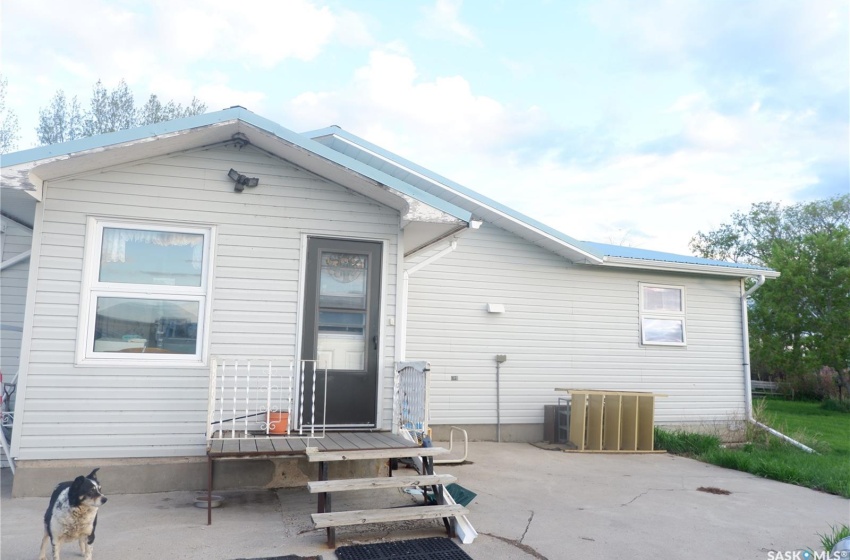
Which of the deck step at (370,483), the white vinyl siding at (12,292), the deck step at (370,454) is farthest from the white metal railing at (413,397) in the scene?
the white vinyl siding at (12,292)

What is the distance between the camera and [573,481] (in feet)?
21.1

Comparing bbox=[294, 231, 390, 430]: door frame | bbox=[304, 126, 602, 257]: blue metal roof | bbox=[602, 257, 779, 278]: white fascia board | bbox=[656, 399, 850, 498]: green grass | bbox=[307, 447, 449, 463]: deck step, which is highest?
bbox=[304, 126, 602, 257]: blue metal roof

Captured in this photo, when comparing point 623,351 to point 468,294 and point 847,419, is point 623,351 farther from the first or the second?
point 847,419

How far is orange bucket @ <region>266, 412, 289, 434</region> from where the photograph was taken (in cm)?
527

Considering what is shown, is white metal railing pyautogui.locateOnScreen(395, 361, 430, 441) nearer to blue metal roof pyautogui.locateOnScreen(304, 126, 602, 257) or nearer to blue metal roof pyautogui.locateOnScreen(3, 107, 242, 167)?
blue metal roof pyautogui.locateOnScreen(3, 107, 242, 167)

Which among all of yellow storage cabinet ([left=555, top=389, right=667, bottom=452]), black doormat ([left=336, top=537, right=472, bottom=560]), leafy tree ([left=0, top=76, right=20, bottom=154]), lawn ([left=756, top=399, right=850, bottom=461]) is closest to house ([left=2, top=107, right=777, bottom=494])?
black doormat ([left=336, top=537, right=472, bottom=560])

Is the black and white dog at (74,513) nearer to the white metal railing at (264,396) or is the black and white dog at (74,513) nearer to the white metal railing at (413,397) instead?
the white metal railing at (264,396)

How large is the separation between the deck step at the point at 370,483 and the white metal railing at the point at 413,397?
22.8 inches

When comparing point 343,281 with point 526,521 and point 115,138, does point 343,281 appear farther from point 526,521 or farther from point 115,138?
point 526,521

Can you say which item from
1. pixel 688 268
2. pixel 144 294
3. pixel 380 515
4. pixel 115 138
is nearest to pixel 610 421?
pixel 688 268

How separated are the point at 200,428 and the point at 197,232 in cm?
182

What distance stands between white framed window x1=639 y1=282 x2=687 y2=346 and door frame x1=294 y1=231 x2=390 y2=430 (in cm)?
575

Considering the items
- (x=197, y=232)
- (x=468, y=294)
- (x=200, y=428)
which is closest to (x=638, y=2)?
(x=468, y=294)

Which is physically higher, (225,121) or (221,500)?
(225,121)
